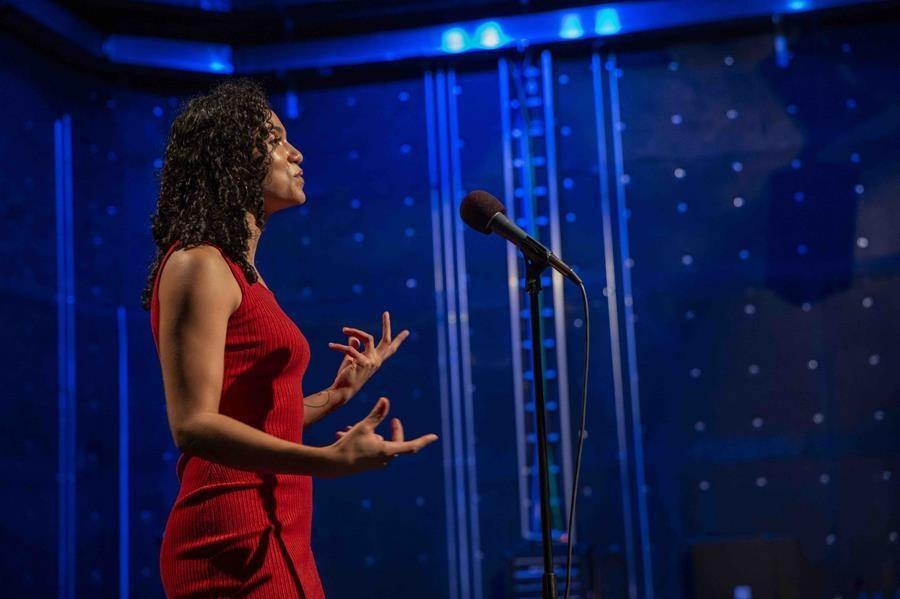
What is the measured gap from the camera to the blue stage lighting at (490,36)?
16.5ft

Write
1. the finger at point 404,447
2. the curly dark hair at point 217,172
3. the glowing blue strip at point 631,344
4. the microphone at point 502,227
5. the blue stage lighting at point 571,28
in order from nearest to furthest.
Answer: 1. the finger at point 404,447
2. the curly dark hair at point 217,172
3. the microphone at point 502,227
4. the glowing blue strip at point 631,344
5. the blue stage lighting at point 571,28

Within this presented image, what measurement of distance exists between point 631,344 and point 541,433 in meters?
2.85

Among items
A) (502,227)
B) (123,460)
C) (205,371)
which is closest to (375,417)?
(205,371)

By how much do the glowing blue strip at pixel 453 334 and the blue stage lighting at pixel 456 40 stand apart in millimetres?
158

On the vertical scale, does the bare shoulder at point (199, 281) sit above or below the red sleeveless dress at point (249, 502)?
above

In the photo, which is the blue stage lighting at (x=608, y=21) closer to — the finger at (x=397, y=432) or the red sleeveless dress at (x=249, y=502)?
the red sleeveless dress at (x=249, y=502)

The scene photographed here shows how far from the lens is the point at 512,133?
510 centimetres

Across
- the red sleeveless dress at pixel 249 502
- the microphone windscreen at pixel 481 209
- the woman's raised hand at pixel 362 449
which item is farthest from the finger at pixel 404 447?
the microphone windscreen at pixel 481 209

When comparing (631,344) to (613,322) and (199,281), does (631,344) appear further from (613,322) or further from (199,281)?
(199,281)

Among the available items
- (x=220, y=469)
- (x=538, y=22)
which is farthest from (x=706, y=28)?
(x=220, y=469)

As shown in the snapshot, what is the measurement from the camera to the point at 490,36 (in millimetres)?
5031

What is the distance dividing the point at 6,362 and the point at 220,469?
2.96 meters

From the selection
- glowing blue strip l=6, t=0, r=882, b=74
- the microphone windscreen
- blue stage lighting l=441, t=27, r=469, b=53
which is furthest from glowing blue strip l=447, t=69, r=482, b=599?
the microphone windscreen

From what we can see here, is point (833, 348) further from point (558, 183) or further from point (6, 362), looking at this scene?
point (6, 362)
